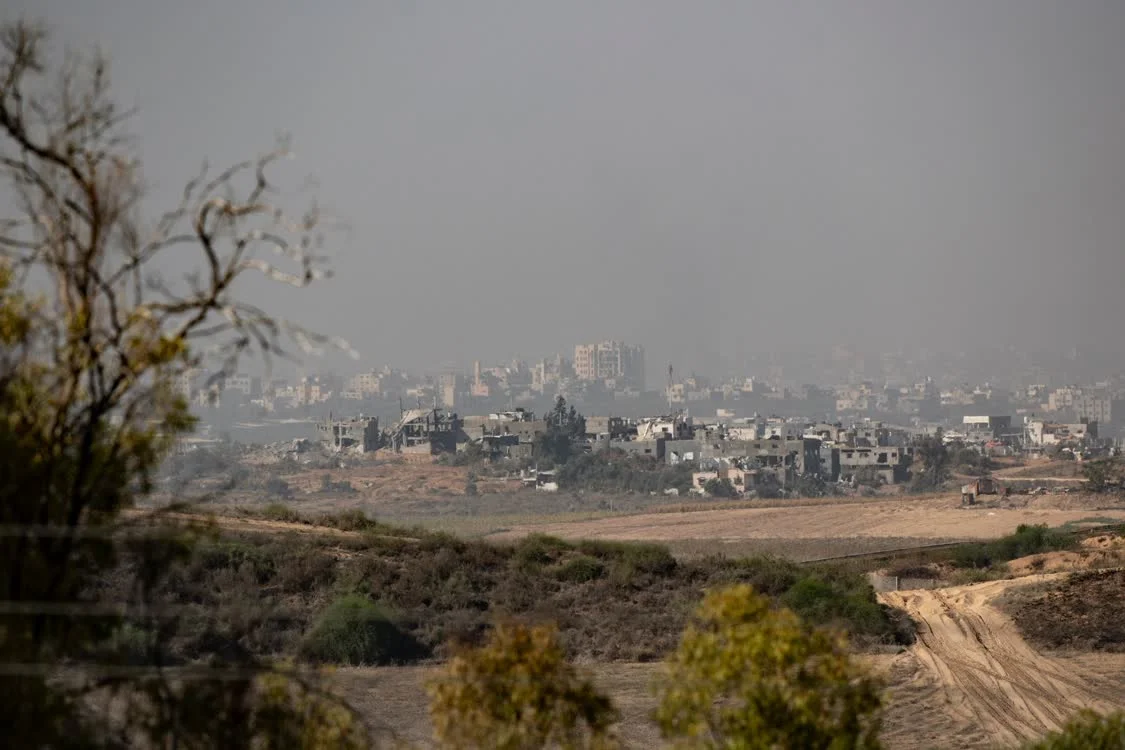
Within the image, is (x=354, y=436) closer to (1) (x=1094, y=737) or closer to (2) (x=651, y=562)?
(2) (x=651, y=562)

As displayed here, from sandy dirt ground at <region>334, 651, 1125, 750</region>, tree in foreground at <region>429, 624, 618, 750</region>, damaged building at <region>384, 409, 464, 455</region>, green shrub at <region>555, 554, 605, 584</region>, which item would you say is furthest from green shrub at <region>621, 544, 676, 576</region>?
damaged building at <region>384, 409, 464, 455</region>

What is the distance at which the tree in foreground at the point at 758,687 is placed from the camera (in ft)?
30.8

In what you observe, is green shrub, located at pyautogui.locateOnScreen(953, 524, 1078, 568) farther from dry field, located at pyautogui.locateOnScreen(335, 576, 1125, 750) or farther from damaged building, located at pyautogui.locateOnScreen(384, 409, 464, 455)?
damaged building, located at pyautogui.locateOnScreen(384, 409, 464, 455)

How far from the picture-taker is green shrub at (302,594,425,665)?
75.7 ft

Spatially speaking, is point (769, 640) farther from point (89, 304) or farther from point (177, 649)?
point (177, 649)

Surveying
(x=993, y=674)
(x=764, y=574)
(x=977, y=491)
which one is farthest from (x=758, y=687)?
(x=977, y=491)

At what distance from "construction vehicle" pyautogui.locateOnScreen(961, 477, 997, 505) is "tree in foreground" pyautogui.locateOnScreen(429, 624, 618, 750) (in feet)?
210

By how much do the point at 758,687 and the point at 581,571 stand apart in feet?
72.1

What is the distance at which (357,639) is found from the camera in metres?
23.5

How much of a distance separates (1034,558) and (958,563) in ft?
12.7

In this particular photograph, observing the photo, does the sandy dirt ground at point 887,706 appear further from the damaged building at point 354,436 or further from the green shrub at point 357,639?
the damaged building at point 354,436

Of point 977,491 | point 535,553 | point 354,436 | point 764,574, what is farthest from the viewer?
point 354,436

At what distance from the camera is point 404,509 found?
268 ft

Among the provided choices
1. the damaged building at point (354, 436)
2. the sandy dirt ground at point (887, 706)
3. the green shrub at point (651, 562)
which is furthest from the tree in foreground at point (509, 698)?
the damaged building at point (354, 436)
